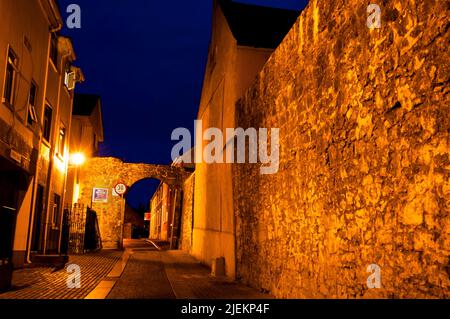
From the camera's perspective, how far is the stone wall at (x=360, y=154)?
3582mm

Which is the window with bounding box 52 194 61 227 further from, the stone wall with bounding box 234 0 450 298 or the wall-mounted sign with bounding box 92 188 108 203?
the stone wall with bounding box 234 0 450 298

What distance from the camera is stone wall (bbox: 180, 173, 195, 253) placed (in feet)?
66.0

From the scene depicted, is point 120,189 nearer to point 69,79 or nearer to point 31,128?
point 69,79

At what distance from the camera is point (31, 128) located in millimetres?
11805

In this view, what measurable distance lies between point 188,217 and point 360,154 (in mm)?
16637

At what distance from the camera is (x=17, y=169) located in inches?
428

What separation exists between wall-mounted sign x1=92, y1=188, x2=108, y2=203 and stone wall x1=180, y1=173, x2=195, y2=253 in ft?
14.6

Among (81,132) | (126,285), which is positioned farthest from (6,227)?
(81,132)

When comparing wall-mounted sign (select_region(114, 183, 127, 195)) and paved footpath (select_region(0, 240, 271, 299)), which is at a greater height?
wall-mounted sign (select_region(114, 183, 127, 195))

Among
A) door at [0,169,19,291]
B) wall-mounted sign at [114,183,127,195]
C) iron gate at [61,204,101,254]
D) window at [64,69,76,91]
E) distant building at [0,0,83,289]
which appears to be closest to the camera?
door at [0,169,19,291]

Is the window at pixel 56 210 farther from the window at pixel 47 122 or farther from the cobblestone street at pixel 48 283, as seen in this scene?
the cobblestone street at pixel 48 283

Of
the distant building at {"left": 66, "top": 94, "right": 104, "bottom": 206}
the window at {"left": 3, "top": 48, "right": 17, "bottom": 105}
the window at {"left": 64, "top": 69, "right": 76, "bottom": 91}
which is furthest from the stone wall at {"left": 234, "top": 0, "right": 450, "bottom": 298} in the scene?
the distant building at {"left": 66, "top": 94, "right": 104, "bottom": 206}
